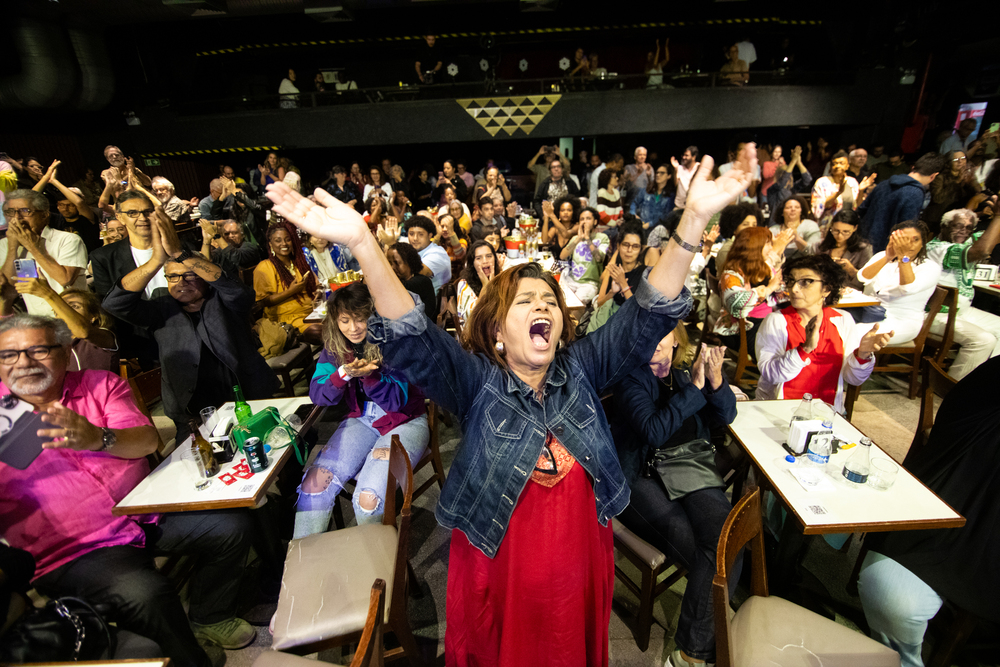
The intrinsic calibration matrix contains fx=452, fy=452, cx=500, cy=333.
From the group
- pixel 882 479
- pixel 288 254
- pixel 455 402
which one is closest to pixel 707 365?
pixel 882 479

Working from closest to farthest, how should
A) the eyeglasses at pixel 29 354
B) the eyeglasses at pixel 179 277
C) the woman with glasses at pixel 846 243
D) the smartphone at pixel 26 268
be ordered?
the eyeglasses at pixel 29 354, the eyeglasses at pixel 179 277, the smartphone at pixel 26 268, the woman with glasses at pixel 846 243

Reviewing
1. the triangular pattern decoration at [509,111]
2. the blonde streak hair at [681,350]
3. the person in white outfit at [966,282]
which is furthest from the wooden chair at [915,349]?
the triangular pattern decoration at [509,111]

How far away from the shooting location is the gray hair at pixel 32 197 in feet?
10.9

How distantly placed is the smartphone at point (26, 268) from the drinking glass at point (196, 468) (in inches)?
98.1

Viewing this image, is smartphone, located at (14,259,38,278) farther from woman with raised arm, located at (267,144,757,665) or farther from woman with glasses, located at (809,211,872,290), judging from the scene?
woman with glasses, located at (809,211,872,290)

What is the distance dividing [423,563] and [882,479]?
2.15 m

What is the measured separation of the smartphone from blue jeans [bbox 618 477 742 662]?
4.39m

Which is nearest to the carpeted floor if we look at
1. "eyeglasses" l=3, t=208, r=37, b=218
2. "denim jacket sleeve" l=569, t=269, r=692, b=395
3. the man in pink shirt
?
the man in pink shirt

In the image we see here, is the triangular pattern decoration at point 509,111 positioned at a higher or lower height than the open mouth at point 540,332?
higher

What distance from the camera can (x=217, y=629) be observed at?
6.77 ft

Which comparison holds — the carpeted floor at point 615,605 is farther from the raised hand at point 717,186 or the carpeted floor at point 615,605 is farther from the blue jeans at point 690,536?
the raised hand at point 717,186

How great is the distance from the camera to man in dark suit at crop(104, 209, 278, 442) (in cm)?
254

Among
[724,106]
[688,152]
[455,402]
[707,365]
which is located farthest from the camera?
[724,106]

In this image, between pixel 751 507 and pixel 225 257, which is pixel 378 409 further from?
pixel 225 257
